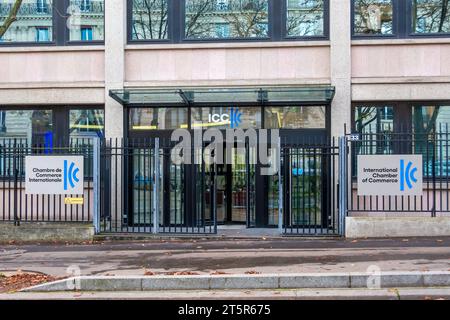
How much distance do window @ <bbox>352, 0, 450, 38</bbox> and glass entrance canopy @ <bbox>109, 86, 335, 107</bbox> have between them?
2084 millimetres

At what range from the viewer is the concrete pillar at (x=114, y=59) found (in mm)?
16266

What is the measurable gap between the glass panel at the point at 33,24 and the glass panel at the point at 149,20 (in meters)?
2.44

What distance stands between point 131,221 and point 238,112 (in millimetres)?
4123

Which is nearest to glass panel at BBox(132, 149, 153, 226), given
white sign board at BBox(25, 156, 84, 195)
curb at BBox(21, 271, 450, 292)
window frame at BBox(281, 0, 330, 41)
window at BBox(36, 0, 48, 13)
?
white sign board at BBox(25, 156, 84, 195)

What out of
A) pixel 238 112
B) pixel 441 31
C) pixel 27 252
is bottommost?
pixel 27 252

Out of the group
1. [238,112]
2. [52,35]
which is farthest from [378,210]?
[52,35]

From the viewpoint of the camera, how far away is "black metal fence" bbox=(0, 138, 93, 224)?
15.0 m

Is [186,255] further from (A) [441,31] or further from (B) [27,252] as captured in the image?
(A) [441,31]

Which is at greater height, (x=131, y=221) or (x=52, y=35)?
(x=52, y=35)

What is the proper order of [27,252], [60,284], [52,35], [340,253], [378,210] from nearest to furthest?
[60,284], [340,253], [27,252], [378,210], [52,35]

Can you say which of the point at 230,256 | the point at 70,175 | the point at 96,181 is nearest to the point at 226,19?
→ the point at 96,181

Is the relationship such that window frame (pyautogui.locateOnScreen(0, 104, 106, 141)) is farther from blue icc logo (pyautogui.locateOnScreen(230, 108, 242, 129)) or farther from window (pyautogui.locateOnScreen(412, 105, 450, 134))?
window (pyautogui.locateOnScreen(412, 105, 450, 134))

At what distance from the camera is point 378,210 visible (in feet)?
47.7

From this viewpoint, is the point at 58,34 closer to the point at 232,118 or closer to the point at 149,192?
the point at 149,192
